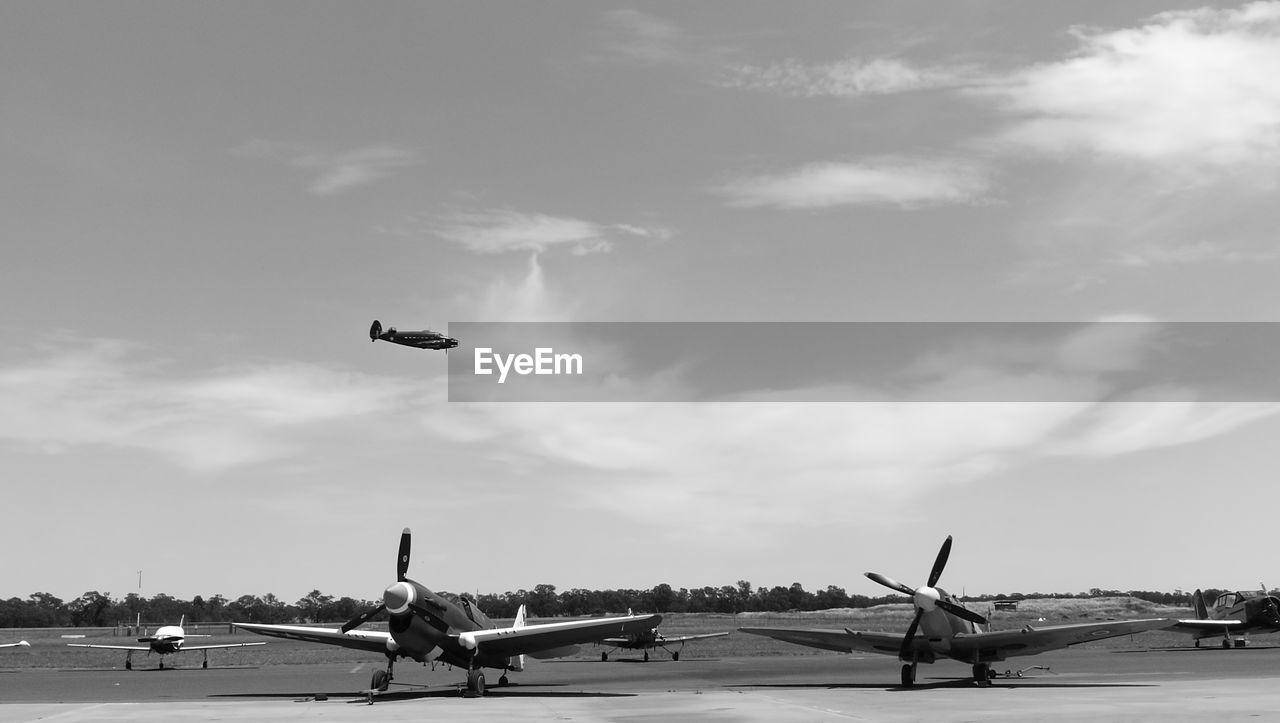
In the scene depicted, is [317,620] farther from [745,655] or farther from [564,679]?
[564,679]

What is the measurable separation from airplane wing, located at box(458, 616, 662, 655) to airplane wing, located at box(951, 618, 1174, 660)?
977 centimetres

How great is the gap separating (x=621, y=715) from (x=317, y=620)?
172m

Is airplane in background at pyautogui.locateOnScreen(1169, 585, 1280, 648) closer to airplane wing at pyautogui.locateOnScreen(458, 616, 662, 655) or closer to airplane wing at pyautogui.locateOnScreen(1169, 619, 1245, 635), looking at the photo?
airplane wing at pyautogui.locateOnScreen(1169, 619, 1245, 635)

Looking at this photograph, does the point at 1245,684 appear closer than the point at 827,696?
No

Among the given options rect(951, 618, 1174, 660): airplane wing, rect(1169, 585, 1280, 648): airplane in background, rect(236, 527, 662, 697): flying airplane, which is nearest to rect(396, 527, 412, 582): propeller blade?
rect(236, 527, 662, 697): flying airplane

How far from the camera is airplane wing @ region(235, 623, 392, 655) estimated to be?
111 feet

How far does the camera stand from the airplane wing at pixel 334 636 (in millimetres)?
33750

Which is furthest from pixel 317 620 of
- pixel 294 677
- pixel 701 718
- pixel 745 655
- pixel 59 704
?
pixel 701 718

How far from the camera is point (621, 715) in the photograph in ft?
71.8

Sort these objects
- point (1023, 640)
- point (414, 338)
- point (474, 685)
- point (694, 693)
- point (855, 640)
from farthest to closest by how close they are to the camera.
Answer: point (414, 338), point (855, 640), point (1023, 640), point (474, 685), point (694, 693)

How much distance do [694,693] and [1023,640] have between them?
1077cm

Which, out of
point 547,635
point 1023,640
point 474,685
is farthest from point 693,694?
point 1023,640

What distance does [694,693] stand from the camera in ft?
95.1

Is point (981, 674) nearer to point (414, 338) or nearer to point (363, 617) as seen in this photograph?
point (363, 617)
